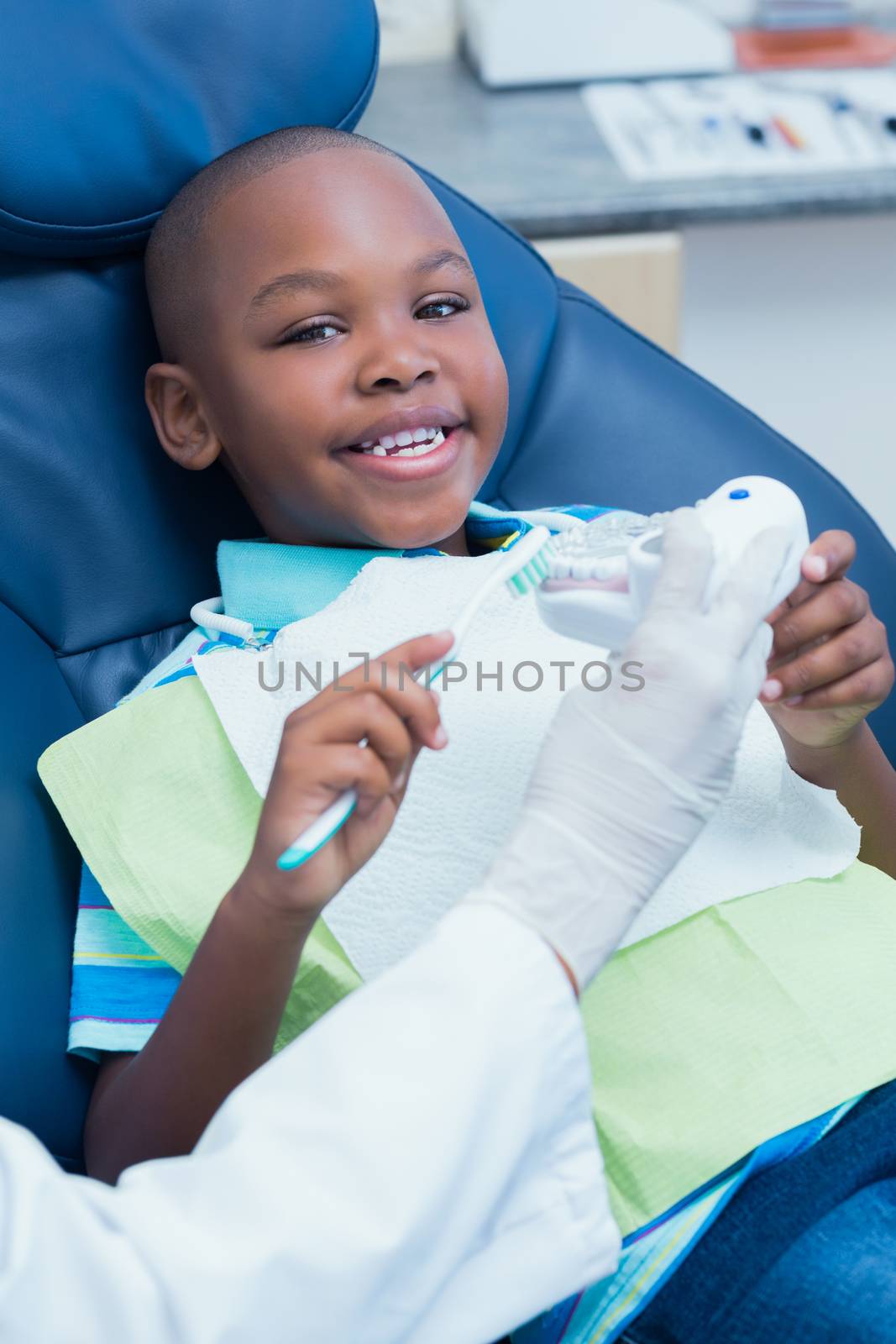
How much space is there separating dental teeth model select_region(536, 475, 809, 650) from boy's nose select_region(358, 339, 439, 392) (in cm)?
25

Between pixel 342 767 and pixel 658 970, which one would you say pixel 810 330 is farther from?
pixel 342 767

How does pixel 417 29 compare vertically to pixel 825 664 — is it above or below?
above

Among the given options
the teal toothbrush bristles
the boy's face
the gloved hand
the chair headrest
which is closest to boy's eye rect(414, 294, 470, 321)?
the boy's face

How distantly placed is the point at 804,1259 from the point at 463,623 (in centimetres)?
39

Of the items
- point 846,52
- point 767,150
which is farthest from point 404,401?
point 846,52

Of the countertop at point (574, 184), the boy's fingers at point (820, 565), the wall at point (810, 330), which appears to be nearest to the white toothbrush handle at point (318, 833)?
the boy's fingers at point (820, 565)

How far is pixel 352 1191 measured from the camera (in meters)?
0.59

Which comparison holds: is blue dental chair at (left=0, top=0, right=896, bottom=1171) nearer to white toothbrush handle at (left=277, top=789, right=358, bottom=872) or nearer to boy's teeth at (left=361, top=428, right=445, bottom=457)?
boy's teeth at (left=361, top=428, right=445, bottom=457)

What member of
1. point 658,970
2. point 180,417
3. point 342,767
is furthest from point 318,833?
point 180,417

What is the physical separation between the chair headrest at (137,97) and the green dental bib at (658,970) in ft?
1.32

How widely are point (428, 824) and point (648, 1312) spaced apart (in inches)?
12.4

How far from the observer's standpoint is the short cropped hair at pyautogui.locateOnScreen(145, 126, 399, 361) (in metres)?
1.09

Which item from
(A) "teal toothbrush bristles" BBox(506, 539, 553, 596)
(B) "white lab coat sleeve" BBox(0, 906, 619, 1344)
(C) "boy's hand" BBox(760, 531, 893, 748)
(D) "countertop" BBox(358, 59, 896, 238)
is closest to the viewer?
(B) "white lab coat sleeve" BBox(0, 906, 619, 1344)

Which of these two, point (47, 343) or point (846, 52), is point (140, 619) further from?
point (846, 52)
